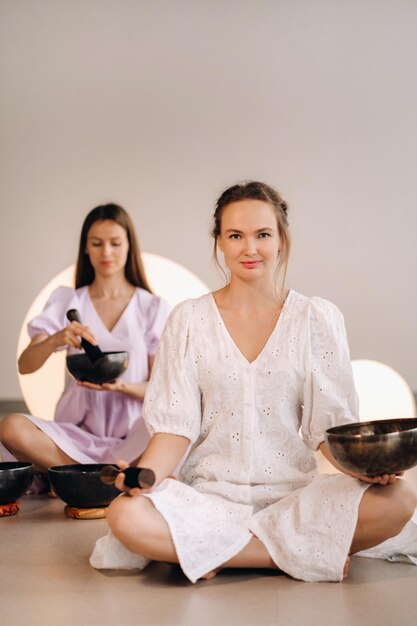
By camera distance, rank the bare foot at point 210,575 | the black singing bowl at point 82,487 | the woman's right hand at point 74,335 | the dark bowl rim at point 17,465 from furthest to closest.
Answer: the woman's right hand at point 74,335
the dark bowl rim at point 17,465
the black singing bowl at point 82,487
the bare foot at point 210,575

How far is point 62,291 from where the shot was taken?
12.6ft

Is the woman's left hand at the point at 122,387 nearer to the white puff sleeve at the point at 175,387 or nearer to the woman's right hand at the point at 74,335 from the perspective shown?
the woman's right hand at the point at 74,335

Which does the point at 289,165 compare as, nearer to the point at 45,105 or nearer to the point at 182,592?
the point at 45,105

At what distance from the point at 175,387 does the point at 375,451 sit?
58 cm

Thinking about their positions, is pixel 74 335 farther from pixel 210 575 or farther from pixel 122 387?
pixel 210 575

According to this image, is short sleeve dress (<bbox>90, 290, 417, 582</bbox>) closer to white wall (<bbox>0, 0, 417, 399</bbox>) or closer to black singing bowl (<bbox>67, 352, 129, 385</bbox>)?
black singing bowl (<bbox>67, 352, 129, 385</bbox>)

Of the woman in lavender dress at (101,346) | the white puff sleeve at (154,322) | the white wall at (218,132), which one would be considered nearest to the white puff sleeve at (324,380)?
the woman in lavender dress at (101,346)

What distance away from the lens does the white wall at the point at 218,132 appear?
6.07 m

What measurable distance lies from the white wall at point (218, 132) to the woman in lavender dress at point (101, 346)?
7.68 feet

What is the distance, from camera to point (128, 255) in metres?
3.83

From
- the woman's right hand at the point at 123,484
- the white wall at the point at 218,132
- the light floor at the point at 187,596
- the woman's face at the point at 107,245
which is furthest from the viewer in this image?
the white wall at the point at 218,132

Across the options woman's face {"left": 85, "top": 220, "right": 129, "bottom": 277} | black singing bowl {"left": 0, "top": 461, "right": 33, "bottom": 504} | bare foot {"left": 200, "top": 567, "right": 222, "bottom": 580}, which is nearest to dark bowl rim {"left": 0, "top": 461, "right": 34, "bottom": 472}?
black singing bowl {"left": 0, "top": 461, "right": 33, "bottom": 504}

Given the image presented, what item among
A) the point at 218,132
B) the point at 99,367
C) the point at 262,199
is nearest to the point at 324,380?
the point at 262,199

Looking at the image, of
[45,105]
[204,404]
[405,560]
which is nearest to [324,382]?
[204,404]
